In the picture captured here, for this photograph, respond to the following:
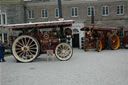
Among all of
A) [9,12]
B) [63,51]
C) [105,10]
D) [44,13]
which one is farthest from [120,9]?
[9,12]

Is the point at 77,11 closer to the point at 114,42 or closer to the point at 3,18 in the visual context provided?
the point at 114,42

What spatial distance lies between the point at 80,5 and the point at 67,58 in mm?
14703

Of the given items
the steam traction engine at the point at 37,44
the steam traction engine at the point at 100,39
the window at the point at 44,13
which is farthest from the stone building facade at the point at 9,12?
the steam traction engine at the point at 37,44

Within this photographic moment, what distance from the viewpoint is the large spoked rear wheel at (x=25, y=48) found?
11945 millimetres

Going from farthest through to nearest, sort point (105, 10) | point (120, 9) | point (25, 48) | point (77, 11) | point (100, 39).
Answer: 1. point (77, 11)
2. point (105, 10)
3. point (120, 9)
4. point (100, 39)
5. point (25, 48)

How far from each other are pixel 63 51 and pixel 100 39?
8259 mm

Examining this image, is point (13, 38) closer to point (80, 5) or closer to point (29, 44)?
point (29, 44)

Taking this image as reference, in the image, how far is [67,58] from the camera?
12.2 meters

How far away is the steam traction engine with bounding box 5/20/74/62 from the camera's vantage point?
12.0 m

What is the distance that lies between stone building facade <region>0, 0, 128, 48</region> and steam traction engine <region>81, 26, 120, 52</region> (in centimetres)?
405

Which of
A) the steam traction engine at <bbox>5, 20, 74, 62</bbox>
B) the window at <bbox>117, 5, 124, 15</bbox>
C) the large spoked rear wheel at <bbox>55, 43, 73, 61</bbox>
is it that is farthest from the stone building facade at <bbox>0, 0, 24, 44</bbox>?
the window at <bbox>117, 5, 124, 15</bbox>

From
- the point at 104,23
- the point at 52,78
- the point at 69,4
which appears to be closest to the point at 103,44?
the point at 104,23

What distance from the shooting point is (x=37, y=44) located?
1187 centimetres

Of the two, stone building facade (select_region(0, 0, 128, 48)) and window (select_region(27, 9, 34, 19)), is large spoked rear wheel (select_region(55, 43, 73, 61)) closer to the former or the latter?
stone building facade (select_region(0, 0, 128, 48))
